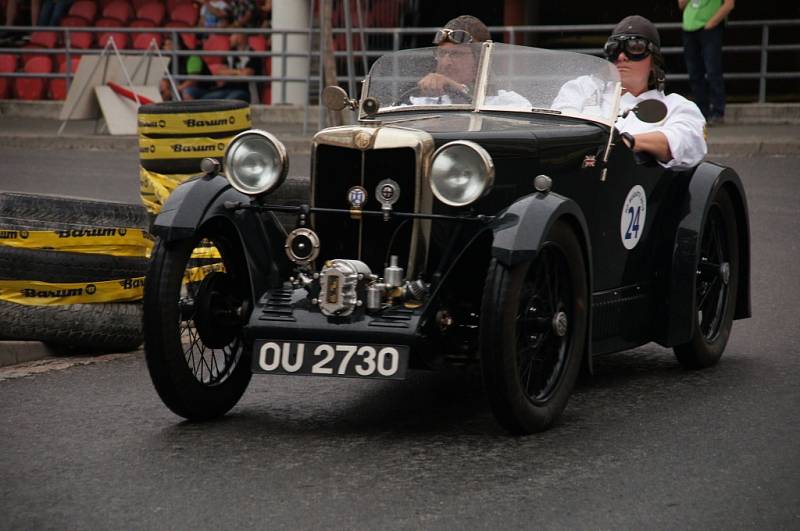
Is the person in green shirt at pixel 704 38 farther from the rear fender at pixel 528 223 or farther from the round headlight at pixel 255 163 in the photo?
the round headlight at pixel 255 163

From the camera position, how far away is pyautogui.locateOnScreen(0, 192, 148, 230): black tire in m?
7.29

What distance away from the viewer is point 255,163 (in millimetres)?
5754

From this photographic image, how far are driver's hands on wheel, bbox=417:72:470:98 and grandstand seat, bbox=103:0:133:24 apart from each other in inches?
703

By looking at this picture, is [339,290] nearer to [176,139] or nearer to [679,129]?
[679,129]

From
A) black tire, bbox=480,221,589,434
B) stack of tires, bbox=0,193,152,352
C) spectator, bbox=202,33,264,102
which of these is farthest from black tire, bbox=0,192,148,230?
spectator, bbox=202,33,264,102

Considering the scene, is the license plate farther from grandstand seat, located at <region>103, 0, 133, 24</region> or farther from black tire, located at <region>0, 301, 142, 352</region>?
grandstand seat, located at <region>103, 0, 133, 24</region>

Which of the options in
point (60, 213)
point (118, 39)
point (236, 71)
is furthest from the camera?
point (118, 39)

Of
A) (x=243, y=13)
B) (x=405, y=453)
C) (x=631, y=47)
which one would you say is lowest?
(x=405, y=453)

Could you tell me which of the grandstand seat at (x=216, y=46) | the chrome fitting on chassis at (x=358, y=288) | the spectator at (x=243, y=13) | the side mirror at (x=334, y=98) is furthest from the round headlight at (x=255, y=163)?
the spectator at (x=243, y=13)

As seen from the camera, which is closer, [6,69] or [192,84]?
[192,84]

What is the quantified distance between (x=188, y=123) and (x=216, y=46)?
10.9 metres

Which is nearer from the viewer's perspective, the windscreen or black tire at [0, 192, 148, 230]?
the windscreen

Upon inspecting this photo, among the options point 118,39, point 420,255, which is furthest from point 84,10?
point 420,255

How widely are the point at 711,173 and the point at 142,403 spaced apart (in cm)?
283
